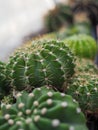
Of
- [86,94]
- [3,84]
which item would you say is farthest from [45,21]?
[86,94]

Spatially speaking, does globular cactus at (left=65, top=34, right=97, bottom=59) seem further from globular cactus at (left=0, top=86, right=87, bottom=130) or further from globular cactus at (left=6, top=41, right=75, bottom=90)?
globular cactus at (left=0, top=86, right=87, bottom=130)

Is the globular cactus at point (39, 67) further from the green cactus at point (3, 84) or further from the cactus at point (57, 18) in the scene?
the cactus at point (57, 18)

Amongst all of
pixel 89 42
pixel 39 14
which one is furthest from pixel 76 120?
pixel 39 14

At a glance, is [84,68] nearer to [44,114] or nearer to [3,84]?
[3,84]

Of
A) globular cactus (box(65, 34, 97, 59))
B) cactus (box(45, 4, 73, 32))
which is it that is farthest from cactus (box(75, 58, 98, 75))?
cactus (box(45, 4, 73, 32))

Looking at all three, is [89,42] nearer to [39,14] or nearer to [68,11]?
[68,11]

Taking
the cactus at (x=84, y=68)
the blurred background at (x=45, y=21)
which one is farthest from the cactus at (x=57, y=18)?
the cactus at (x=84, y=68)
